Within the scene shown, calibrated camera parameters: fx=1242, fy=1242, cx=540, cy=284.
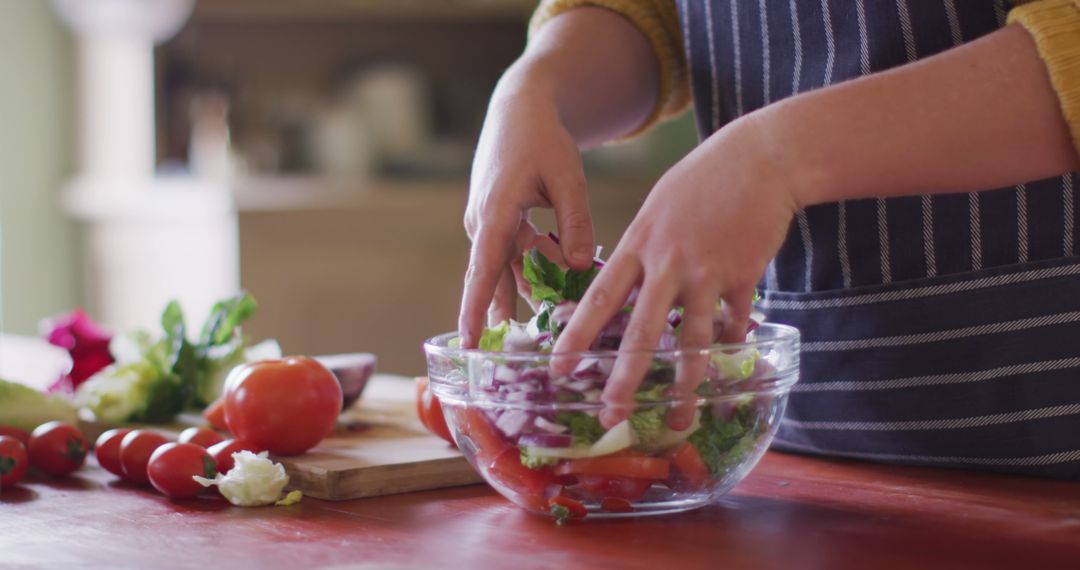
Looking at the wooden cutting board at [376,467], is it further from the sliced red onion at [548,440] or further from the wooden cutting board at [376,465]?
the sliced red onion at [548,440]

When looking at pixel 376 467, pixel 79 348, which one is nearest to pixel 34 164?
pixel 79 348

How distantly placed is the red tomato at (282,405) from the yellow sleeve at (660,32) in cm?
46

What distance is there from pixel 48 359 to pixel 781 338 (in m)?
1.40

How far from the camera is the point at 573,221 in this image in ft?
3.04

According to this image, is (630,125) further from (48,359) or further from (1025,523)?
(48,359)

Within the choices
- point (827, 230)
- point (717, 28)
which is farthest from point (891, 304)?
point (717, 28)

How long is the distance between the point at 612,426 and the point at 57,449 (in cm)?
57

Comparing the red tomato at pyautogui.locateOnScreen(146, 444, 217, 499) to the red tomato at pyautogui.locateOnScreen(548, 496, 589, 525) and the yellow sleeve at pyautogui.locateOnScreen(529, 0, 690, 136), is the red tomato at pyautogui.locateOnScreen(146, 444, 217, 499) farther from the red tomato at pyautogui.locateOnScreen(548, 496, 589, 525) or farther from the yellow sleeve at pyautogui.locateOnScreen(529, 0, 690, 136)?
the yellow sleeve at pyautogui.locateOnScreen(529, 0, 690, 136)

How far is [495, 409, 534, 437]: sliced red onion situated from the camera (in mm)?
844

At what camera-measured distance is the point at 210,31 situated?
4.15m

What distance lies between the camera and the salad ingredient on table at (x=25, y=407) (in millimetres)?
1244

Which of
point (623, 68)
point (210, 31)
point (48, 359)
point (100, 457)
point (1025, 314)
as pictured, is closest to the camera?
point (1025, 314)

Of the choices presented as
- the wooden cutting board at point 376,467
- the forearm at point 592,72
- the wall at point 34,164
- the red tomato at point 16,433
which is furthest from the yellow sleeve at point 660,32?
the wall at point 34,164

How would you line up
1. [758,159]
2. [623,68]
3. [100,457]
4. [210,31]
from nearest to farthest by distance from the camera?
[758,159] → [100,457] → [623,68] → [210,31]
